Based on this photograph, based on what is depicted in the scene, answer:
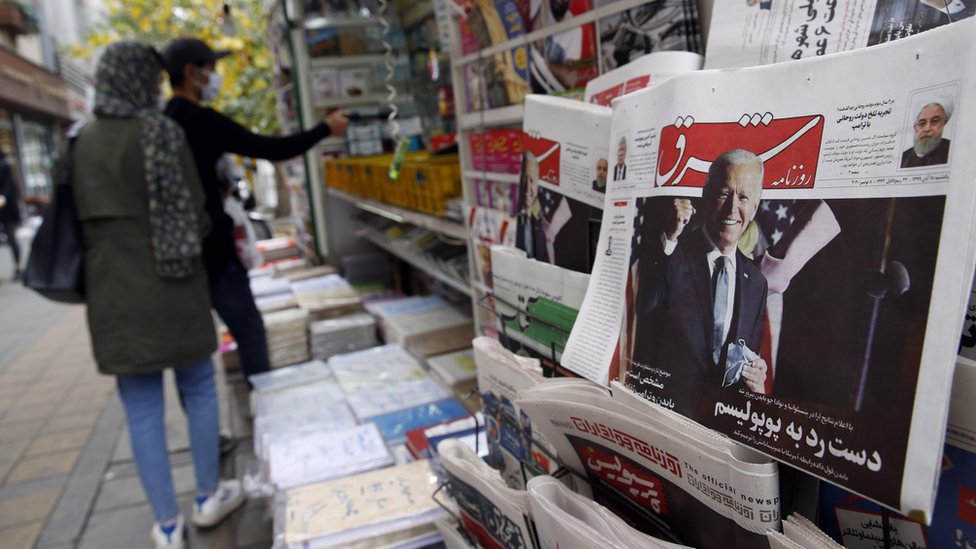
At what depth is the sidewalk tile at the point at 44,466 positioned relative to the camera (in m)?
2.78

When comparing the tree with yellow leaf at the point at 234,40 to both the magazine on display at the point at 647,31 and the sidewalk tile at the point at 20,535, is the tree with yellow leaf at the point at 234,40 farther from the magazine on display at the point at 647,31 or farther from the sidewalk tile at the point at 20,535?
the magazine on display at the point at 647,31

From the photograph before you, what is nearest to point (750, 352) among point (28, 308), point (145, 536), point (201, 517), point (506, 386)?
point (506, 386)

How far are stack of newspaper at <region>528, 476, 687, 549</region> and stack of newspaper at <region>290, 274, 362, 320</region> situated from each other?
8.97 ft

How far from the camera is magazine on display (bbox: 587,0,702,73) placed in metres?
0.86

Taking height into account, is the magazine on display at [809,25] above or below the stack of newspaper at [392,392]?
above

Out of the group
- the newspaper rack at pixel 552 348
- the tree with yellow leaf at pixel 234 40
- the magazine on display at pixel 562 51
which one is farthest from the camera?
the tree with yellow leaf at pixel 234 40

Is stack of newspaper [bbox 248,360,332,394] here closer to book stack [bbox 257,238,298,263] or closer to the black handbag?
the black handbag

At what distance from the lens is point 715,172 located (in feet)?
2.05

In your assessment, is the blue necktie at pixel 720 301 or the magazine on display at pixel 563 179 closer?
the blue necktie at pixel 720 301

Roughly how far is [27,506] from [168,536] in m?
0.92

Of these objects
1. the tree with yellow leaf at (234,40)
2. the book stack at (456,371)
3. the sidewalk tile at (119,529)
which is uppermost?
the tree with yellow leaf at (234,40)

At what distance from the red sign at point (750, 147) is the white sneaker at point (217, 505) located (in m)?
2.16

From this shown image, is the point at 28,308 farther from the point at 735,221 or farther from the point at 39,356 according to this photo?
the point at 735,221

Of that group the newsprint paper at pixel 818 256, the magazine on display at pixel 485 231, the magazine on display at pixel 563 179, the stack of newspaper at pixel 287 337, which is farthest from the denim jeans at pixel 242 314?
the newsprint paper at pixel 818 256
